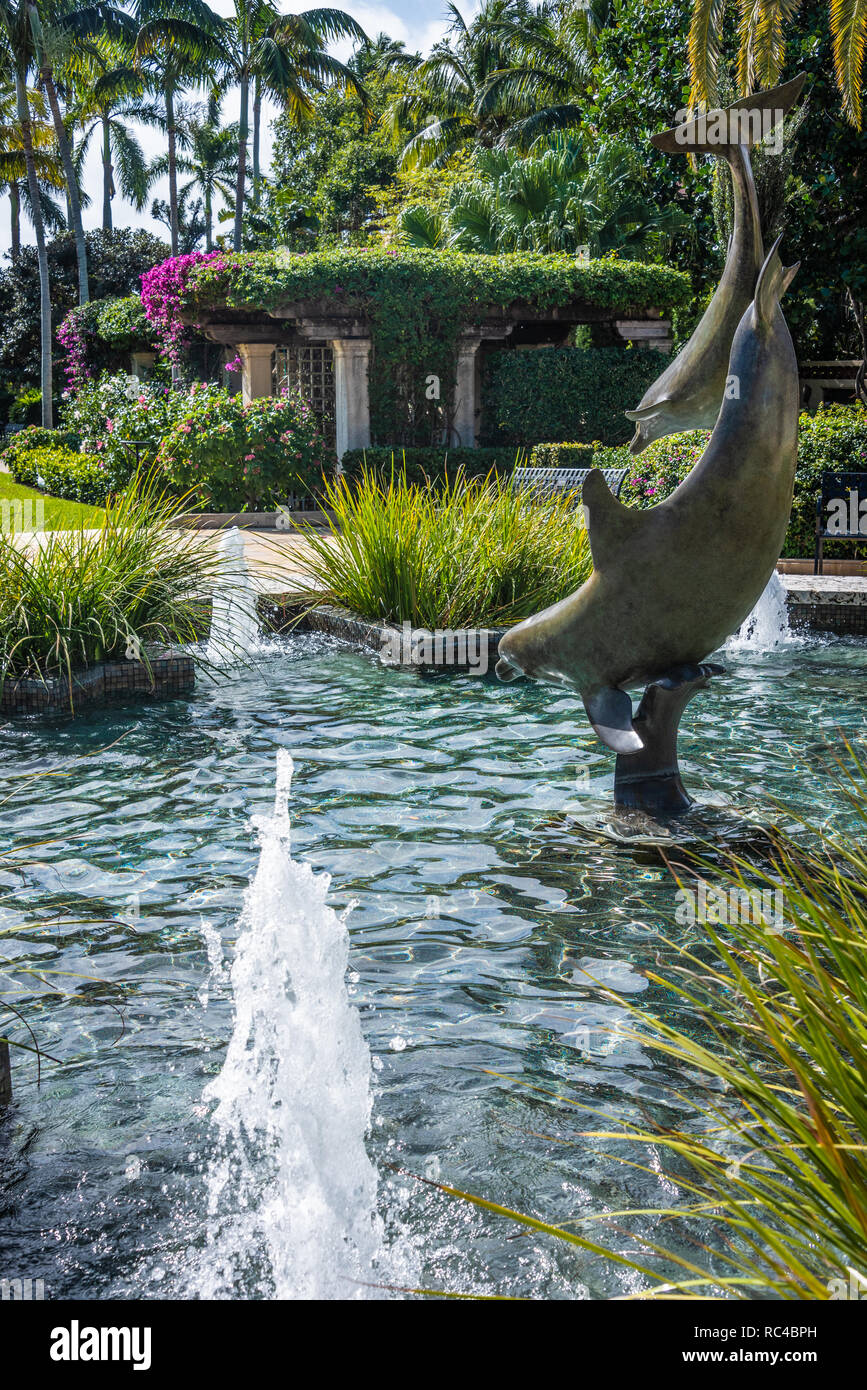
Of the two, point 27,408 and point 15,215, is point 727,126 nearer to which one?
point 27,408

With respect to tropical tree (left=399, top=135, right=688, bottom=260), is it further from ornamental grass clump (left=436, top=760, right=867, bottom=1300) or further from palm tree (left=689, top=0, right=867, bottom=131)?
ornamental grass clump (left=436, top=760, right=867, bottom=1300)

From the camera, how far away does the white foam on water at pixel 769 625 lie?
965 cm

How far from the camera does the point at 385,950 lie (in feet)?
13.4

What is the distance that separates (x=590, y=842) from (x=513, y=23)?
38360 millimetres

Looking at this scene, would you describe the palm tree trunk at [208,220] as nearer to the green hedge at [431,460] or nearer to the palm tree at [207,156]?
the palm tree at [207,156]

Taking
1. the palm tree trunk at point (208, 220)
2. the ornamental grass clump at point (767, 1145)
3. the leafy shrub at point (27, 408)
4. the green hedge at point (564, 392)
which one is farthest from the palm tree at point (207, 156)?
the ornamental grass clump at point (767, 1145)

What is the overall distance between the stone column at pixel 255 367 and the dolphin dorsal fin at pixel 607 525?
53.6 feet

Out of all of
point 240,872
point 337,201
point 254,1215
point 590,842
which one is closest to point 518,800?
point 590,842

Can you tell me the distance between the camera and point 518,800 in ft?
18.7

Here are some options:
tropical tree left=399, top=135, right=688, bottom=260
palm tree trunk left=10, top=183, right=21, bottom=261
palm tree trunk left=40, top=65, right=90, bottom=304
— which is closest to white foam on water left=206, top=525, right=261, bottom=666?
tropical tree left=399, top=135, right=688, bottom=260

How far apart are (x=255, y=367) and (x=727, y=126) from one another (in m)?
16.8

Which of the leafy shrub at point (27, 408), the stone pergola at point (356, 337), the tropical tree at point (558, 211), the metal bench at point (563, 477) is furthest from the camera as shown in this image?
the leafy shrub at point (27, 408)

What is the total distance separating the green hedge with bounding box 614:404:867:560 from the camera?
42.5 ft

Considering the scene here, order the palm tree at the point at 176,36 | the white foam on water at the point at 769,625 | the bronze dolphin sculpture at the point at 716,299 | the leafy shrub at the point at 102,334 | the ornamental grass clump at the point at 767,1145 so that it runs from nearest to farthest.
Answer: the ornamental grass clump at the point at 767,1145
the bronze dolphin sculpture at the point at 716,299
the white foam on water at the point at 769,625
the leafy shrub at the point at 102,334
the palm tree at the point at 176,36
